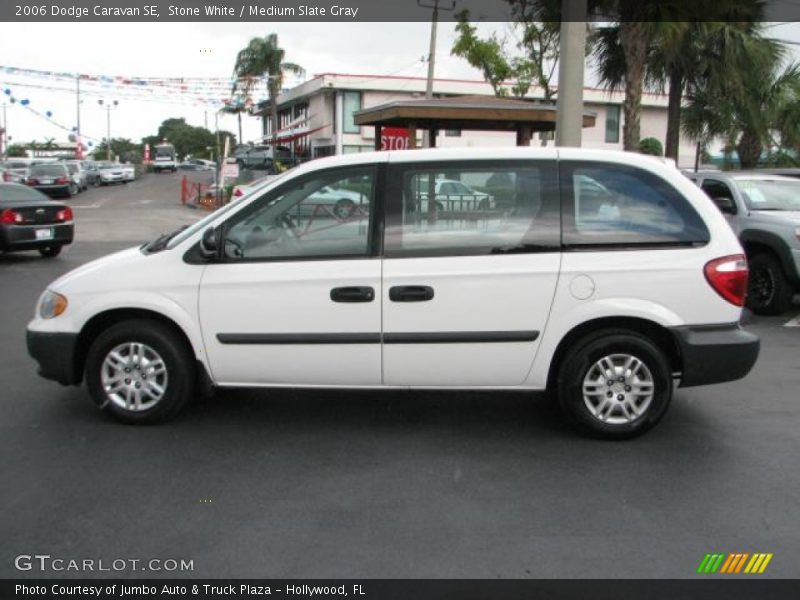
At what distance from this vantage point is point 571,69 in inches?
449

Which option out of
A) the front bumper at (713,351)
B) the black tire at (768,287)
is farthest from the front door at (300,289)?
the black tire at (768,287)

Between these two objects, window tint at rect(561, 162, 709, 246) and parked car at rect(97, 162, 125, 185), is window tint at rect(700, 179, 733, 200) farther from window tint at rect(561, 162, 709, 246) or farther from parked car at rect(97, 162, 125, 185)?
parked car at rect(97, 162, 125, 185)

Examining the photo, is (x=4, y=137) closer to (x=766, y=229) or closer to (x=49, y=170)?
(x=49, y=170)

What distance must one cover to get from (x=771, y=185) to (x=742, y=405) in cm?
559

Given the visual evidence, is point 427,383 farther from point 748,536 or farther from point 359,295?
Result: point 748,536

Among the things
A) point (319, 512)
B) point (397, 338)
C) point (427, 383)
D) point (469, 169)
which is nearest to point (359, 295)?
point (397, 338)

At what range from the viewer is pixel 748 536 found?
399 centimetres

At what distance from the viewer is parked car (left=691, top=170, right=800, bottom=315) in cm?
975

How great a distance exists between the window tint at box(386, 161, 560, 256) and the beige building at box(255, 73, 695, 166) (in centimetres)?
→ 3523

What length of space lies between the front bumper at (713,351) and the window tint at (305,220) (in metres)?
2.11

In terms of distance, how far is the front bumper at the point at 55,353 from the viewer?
5461 mm

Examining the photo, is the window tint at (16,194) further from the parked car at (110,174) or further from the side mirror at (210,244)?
the parked car at (110,174)

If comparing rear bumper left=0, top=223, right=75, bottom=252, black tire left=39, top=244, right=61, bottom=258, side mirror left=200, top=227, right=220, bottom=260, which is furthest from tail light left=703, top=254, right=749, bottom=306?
black tire left=39, top=244, right=61, bottom=258

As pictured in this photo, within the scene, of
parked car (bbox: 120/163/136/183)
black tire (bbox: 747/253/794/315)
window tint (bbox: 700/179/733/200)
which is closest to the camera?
black tire (bbox: 747/253/794/315)
